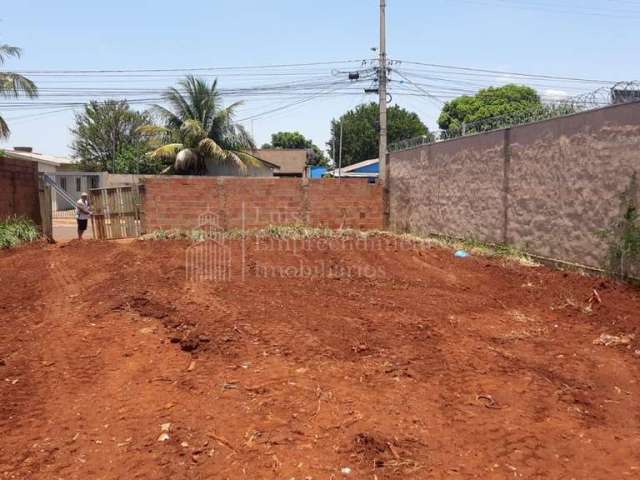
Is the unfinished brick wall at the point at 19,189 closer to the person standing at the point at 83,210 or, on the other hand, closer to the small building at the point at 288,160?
the person standing at the point at 83,210

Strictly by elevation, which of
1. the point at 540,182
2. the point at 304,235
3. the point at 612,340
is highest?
the point at 540,182

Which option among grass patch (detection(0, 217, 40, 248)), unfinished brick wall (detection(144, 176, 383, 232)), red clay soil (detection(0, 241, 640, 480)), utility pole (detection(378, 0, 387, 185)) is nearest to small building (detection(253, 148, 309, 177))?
utility pole (detection(378, 0, 387, 185))

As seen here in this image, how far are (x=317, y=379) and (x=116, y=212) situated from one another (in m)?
10.3

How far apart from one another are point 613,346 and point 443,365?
1.81m

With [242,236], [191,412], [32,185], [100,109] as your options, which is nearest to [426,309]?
[191,412]

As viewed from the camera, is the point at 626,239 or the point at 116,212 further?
the point at 116,212

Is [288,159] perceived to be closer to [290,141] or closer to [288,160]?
[288,160]

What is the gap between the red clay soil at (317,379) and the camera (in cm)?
280

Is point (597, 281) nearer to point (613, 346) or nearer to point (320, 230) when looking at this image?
point (613, 346)

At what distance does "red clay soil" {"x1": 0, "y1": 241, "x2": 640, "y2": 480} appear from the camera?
280cm

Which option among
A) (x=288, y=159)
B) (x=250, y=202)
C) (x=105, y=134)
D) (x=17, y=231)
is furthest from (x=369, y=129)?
(x=17, y=231)

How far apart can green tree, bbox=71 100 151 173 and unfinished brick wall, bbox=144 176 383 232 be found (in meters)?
24.1

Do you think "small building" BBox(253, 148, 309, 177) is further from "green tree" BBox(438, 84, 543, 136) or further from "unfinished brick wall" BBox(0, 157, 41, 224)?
"unfinished brick wall" BBox(0, 157, 41, 224)

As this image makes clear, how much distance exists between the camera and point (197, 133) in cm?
2158
